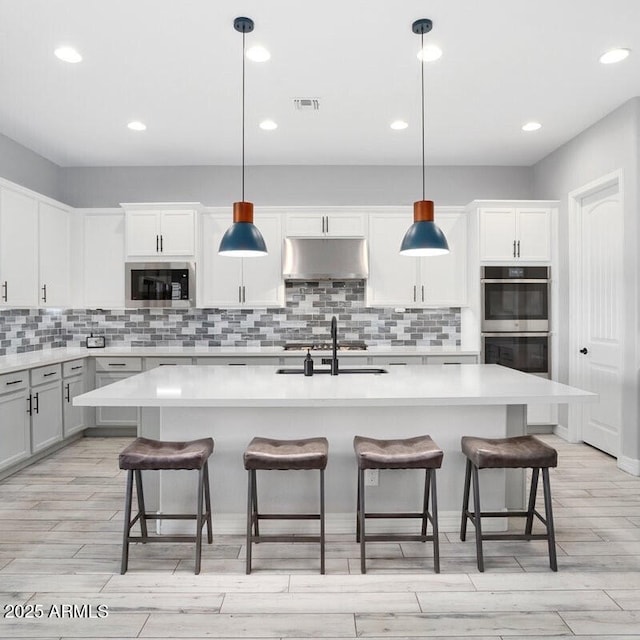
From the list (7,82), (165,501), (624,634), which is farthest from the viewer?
(7,82)

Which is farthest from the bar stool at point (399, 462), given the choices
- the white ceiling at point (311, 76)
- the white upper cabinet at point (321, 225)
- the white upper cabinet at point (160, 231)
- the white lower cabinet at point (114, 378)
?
the white upper cabinet at point (160, 231)

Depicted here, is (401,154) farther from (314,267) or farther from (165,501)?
(165,501)

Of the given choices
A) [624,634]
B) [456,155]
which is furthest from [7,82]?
[624,634]

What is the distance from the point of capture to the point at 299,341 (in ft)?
18.0

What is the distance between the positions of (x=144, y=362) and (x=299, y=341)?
5.34ft

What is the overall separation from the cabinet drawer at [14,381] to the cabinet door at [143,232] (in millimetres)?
1683

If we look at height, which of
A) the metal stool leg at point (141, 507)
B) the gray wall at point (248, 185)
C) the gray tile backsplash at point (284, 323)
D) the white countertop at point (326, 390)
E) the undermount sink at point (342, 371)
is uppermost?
the gray wall at point (248, 185)

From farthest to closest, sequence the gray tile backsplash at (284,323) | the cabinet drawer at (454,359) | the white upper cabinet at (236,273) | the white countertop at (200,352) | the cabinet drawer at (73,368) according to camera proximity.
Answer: the gray tile backsplash at (284,323), the white upper cabinet at (236,273), the cabinet drawer at (454,359), the white countertop at (200,352), the cabinet drawer at (73,368)

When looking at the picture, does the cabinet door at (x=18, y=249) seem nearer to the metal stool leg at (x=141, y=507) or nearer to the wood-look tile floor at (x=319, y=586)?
the wood-look tile floor at (x=319, y=586)

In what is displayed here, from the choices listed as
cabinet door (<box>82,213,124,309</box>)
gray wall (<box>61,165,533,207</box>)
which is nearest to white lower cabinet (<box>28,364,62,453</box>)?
cabinet door (<box>82,213,124,309</box>)

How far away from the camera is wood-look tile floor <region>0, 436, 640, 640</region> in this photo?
77.5 inches

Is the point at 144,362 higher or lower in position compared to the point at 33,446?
higher

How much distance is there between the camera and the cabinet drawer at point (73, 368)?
4547 millimetres

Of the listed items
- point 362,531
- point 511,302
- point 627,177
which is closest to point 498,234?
point 511,302
